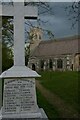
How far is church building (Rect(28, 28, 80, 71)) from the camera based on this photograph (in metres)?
68.6

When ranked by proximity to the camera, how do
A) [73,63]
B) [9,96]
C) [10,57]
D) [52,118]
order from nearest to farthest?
[9,96] → [52,118] → [10,57] → [73,63]

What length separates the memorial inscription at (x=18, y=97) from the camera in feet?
19.9

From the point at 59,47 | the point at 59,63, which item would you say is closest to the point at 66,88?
the point at 59,63

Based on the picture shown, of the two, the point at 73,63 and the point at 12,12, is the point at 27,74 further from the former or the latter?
the point at 73,63

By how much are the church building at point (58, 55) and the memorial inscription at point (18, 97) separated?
6014 centimetres

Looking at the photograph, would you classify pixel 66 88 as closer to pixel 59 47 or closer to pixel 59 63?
pixel 59 63

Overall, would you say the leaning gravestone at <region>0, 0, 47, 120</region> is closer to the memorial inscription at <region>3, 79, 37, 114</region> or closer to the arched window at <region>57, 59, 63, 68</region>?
the memorial inscription at <region>3, 79, 37, 114</region>

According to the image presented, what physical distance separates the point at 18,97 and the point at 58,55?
66700 millimetres

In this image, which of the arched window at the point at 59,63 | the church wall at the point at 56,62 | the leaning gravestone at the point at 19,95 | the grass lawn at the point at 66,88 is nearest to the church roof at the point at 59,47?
the church wall at the point at 56,62

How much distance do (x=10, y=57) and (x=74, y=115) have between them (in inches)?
310

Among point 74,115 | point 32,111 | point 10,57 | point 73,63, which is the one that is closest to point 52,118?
point 74,115

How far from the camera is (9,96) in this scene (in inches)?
238

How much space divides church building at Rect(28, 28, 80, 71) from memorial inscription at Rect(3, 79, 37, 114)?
60143 mm

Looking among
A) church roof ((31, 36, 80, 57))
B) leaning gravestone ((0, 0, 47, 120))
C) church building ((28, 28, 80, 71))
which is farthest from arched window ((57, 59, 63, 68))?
leaning gravestone ((0, 0, 47, 120))
